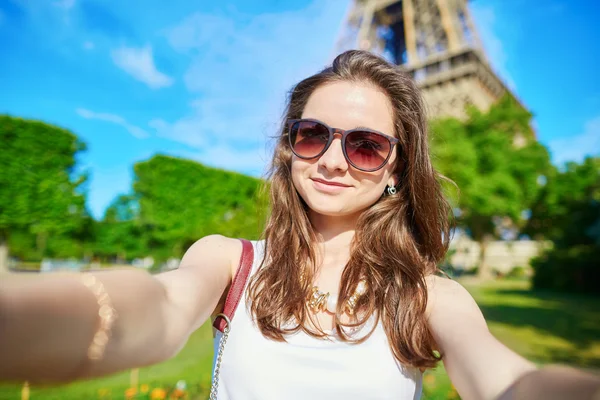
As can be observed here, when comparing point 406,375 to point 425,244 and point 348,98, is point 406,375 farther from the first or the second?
point 348,98

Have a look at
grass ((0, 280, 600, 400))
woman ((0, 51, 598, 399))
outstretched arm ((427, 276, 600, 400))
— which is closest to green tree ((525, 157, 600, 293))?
grass ((0, 280, 600, 400))

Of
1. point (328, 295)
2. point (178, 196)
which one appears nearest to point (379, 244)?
point (328, 295)

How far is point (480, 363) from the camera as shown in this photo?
0.91 m

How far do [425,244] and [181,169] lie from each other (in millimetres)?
22909

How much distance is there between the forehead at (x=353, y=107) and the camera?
1.38 metres

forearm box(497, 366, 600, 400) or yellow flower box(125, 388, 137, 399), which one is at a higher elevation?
forearm box(497, 366, 600, 400)

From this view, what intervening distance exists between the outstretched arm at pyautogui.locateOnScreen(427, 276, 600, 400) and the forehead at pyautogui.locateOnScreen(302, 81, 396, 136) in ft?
2.09

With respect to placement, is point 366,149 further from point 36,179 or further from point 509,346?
Result: point 36,179

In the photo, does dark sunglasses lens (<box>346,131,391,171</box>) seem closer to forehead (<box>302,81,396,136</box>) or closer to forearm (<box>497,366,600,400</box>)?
forehead (<box>302,81,396,136</box>)

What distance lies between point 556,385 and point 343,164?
904 mm

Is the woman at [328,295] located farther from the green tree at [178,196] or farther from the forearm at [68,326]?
the green tree at [178,196]

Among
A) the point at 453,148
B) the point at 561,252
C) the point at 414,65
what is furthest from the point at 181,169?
the point at 561,252

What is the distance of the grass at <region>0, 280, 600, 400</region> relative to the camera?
12.6 ft

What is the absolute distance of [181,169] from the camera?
2273 cm
